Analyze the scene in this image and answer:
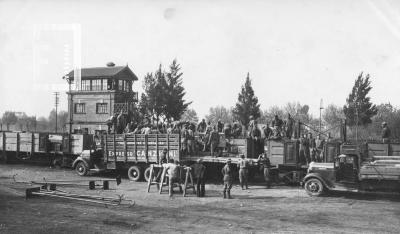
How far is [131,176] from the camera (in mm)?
19375

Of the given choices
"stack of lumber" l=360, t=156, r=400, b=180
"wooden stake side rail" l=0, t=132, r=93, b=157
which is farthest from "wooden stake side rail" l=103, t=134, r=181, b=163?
"stack of lumber" l=360, t=156, r=400, b=180

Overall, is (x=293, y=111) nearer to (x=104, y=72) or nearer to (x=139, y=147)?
(x=104, y=72)

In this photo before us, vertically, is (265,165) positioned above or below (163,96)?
below

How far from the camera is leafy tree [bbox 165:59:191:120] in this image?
46.5 m

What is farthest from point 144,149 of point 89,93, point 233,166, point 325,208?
point 89,93

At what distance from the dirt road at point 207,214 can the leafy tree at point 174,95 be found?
31.1m

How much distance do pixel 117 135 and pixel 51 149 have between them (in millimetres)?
6478

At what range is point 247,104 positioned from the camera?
51.8 m

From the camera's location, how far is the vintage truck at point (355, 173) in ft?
45.0

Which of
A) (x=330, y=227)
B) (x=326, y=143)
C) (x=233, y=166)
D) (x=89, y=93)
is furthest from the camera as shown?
(x=89, y=93)

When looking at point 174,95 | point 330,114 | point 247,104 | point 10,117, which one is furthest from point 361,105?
point 10,117

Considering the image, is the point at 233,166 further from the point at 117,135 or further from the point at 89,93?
the point at 89,93

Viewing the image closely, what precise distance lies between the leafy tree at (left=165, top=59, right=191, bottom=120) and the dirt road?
31.1 m

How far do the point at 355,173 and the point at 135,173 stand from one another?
9.99m
